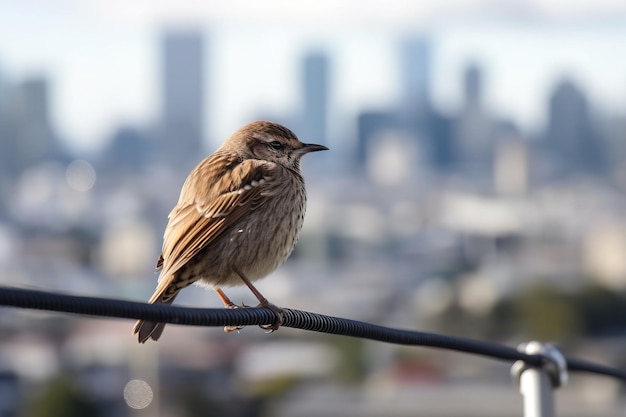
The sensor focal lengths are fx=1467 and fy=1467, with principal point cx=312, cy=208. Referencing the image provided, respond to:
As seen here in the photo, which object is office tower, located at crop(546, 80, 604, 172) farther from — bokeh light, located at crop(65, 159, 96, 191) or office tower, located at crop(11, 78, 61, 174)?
office tower, located at crop(11, 78, 61, 174)

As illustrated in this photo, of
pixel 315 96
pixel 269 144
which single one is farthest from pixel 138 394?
pixel 315 96

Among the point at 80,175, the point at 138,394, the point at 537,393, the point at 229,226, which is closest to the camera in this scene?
the point at 537,393

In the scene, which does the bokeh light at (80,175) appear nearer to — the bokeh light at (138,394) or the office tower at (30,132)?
the office tower at (30,132)

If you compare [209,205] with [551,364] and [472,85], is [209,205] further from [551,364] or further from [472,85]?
[472,85]

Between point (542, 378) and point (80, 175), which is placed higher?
point (542, 378)

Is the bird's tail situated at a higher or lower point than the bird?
lower

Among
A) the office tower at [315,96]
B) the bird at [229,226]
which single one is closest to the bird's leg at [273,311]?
the bird at [229,226]

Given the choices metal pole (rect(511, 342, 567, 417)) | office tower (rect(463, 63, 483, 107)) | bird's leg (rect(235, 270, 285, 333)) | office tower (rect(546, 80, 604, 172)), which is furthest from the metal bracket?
office tower (rect(463, 63, 483, 107))
